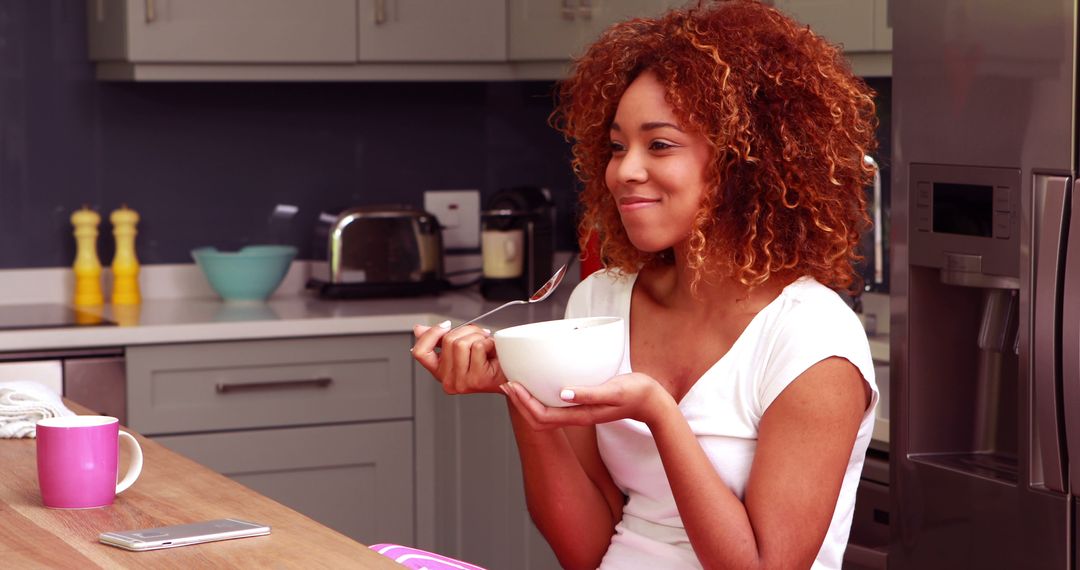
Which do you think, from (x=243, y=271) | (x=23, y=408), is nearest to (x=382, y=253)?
(x=243, y=271)

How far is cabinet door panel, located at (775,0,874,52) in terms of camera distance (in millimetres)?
2426

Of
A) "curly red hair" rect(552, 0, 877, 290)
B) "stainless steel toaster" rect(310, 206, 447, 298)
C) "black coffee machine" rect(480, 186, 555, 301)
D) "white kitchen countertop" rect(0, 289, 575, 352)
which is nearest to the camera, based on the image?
"curly red hair" rect(552, 0, 877, 290)

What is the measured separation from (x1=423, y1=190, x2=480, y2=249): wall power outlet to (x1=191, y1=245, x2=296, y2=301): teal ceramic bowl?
1.61 feet

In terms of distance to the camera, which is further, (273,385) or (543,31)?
(543,31)

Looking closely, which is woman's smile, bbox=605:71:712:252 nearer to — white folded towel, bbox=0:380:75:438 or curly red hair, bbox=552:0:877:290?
curly red hair, bbox=552:0:877:290

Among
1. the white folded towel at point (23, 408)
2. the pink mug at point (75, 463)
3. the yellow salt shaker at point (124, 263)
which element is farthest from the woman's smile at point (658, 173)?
the yellow salt shaker at point (124, 263)

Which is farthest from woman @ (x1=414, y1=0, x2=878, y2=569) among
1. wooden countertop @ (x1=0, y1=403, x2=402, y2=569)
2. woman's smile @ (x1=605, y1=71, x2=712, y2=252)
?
wooden countertop @ (x1=0, y1=403, x2=402, y2=569)

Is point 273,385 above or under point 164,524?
under

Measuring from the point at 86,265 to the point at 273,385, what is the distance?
2.13ft

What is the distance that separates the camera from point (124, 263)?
11.4 ft

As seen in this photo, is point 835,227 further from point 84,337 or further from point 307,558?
point 84,337

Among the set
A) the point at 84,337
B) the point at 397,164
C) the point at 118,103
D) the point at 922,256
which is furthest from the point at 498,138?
the point at 922,256

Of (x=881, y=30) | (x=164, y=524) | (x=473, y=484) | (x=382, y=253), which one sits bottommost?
(x=473, y=484)

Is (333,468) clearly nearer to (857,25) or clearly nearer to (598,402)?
(857,25)
